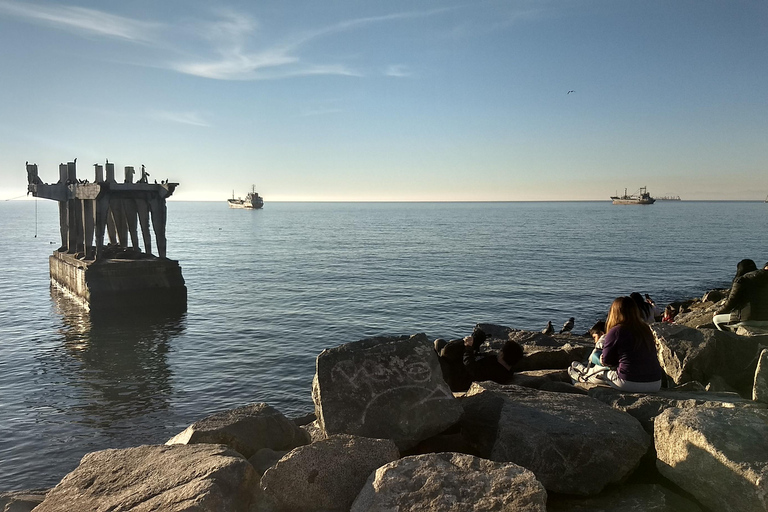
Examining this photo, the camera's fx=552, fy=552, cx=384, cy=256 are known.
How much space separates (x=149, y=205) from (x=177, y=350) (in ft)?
32.6

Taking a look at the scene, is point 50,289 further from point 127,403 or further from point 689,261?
point 689,261

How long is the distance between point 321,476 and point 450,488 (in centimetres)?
125

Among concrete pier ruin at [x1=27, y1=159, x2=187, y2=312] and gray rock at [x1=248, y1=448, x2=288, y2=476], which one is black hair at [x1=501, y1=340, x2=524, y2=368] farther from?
concrete pier ruin at [x1=27, y1=159, x2=187, y2=312]

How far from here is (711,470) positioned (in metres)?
4.67

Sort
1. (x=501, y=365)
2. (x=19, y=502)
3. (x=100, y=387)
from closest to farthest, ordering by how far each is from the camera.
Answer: (x=19, y=502) < (x=501, y=365) < (x=100, y=387)

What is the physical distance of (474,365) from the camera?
983 centimetres

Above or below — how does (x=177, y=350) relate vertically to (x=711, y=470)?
below

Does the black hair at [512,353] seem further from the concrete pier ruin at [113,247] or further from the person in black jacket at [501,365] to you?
the concrete pier ruin at [113,247]

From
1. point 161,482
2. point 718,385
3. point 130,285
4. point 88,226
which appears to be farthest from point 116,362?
point 718,385

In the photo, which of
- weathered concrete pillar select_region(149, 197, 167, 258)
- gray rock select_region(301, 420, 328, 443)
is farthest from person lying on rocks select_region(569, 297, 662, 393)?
weathered concrete pillar select_region(149, 197, 167, 258)

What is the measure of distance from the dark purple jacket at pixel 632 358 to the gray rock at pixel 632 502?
5.81ft

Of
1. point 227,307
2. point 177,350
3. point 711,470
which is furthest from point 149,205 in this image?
point 711,470

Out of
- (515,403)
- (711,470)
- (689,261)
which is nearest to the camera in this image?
(711,470)

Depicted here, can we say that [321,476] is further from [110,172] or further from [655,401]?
[110,172]
